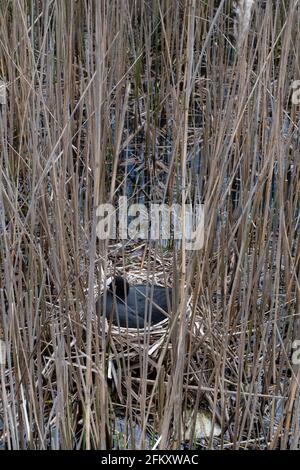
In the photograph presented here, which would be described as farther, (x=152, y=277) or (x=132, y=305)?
(x=132, y=305)

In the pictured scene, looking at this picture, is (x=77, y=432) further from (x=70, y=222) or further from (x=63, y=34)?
(x=63, y=34)

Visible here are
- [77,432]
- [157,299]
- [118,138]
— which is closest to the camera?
[118,138]

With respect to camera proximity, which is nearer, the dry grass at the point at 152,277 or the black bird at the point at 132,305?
the dry grass at the point at 152,277

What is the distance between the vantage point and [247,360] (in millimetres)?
1448

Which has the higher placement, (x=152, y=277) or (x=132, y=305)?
(x=152, y=277)

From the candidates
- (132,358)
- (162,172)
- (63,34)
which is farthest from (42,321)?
(162,172)

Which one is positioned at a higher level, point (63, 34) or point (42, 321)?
point (63, 34)

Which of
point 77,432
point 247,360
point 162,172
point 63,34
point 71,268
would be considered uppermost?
point 63,34

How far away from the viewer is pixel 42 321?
4.49ft

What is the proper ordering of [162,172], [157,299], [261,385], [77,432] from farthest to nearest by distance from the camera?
[162,172] → [157,299] → [261,385] → [77,432]

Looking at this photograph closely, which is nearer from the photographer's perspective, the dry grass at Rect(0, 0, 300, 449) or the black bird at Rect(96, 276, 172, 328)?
the dry grass at Rect(0, 0, 300, 449)
